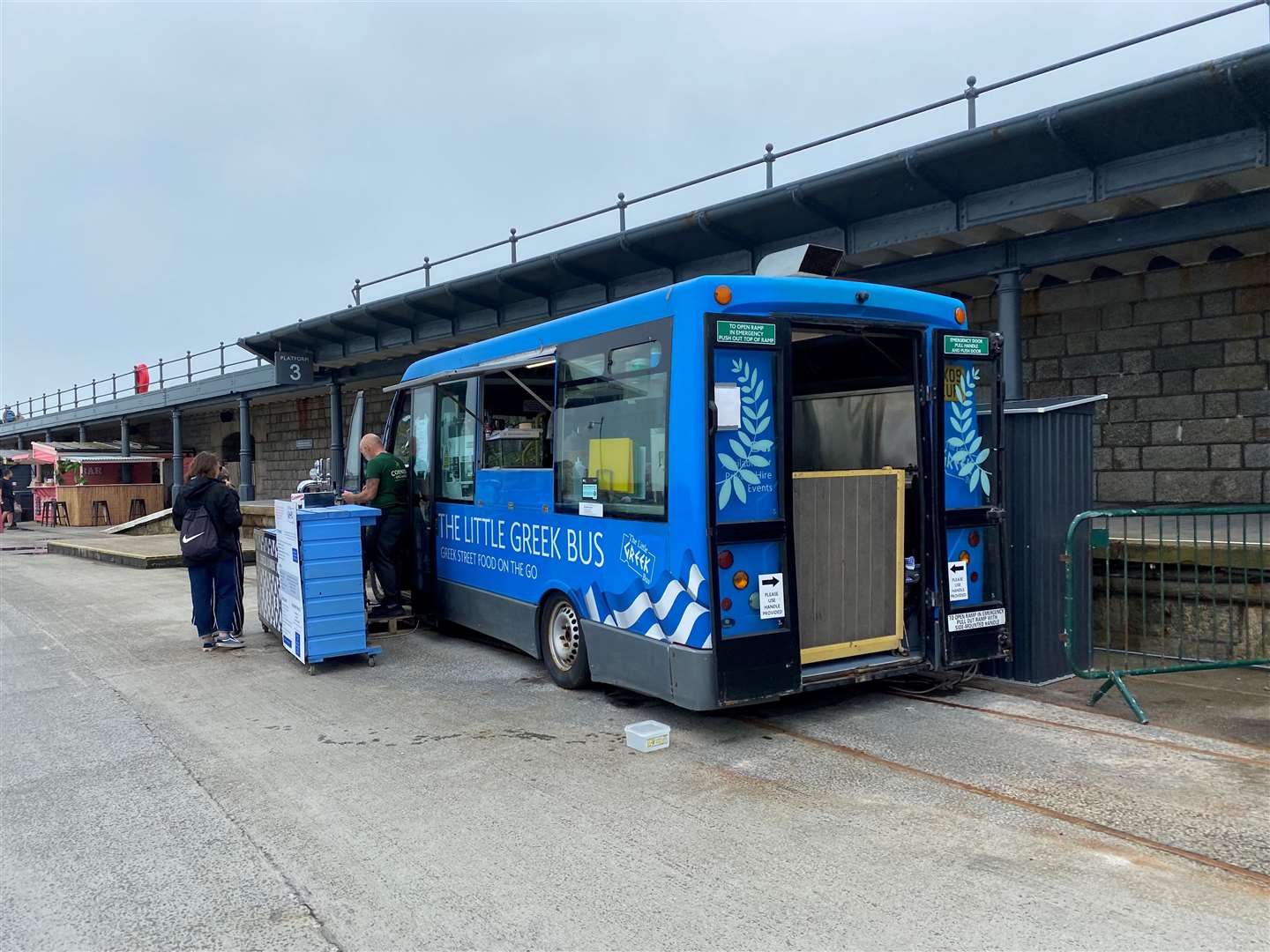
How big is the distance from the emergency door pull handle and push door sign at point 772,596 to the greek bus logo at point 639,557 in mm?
676

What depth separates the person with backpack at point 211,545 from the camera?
7.96 m

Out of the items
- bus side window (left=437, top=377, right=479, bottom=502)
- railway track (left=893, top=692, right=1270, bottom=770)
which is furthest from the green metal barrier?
bus side window (left=437, top=377, right=479, bottom=502)

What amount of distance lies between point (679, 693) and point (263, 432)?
31144 mm

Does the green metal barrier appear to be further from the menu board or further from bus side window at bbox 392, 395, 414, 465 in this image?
bus side window at bbox 392, 395, 414, 465

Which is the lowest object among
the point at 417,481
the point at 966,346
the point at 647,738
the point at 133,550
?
the point at 647,738

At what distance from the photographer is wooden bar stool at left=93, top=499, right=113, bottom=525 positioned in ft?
101

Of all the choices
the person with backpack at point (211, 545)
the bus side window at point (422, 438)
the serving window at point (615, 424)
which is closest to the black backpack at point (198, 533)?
the person with backpack at point (211, 545)

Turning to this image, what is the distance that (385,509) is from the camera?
8602mm

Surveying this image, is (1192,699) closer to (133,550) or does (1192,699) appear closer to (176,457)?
(133,550)

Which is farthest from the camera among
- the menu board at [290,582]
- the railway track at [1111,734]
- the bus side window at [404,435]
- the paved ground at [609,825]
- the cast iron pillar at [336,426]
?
the cast iron pillar at [336,426]

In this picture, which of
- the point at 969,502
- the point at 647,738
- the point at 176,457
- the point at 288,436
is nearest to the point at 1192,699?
the point at 969,502

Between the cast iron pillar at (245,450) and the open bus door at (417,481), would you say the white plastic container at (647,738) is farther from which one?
the cast iron pillar at (245,450)

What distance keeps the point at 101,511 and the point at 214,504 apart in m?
27.3

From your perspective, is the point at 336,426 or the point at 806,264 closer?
the point at 806,264
